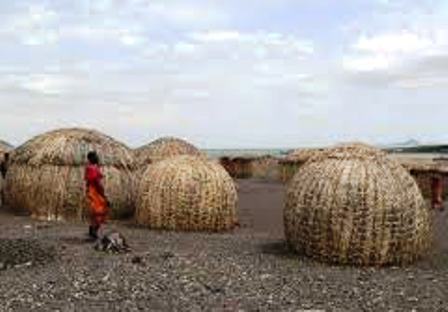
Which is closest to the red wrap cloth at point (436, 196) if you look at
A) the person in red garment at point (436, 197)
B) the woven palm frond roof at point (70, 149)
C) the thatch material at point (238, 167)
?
the person in red garment at point (436, 197)

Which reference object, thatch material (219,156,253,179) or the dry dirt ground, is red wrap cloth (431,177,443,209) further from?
thatch material (219,156,253,179)

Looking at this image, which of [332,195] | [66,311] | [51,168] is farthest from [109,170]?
[66,311]

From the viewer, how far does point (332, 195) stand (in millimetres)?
14672

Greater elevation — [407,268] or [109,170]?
[109,170]

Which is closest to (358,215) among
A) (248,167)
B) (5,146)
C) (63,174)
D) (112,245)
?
(112,245)

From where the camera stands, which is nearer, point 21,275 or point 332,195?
point 21,275

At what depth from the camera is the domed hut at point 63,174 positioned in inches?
872

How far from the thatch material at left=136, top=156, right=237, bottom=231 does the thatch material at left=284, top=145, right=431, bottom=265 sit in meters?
4.81

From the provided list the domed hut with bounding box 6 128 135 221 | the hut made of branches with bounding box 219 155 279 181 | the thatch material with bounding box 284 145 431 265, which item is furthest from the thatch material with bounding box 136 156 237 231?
the hut made of branches with bounding box 219 155 279 181

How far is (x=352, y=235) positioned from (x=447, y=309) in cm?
343

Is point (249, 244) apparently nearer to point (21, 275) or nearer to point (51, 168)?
point (21, 275)

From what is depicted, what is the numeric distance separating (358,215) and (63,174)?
981cm

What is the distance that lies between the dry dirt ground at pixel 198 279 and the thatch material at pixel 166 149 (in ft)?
39.6

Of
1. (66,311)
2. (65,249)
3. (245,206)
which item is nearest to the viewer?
(66,311)
